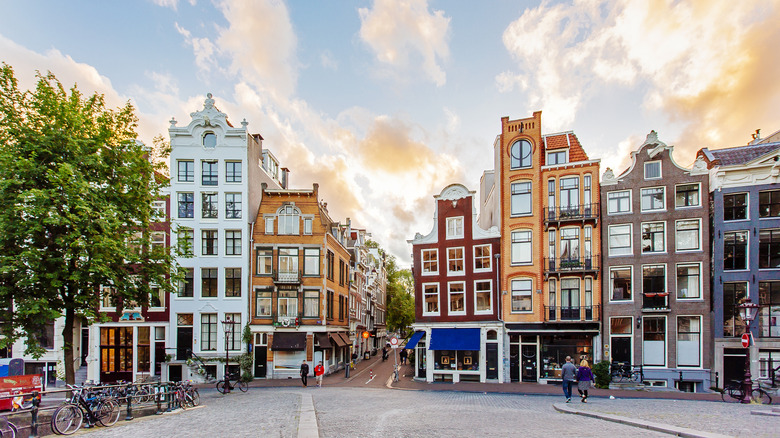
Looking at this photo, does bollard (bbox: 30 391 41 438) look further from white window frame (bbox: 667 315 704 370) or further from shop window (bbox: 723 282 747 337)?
shop window (bbox: 723 282 747 337)

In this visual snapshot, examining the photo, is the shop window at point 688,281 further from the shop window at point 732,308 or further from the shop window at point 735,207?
the shop window at point 735,207

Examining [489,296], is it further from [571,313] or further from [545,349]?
[571,313]

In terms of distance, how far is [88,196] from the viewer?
76.6 feet

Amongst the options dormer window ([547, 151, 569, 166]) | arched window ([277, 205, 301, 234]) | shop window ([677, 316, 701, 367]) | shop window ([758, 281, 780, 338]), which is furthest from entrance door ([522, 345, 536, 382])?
arched window ([277, 205, 301, 234])

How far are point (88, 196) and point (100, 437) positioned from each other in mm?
12006

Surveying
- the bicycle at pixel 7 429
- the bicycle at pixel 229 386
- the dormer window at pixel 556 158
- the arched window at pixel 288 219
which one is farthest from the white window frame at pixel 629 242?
the bicycle at pixel 7 429

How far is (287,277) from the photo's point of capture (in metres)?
40.5

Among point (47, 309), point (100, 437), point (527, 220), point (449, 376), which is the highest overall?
point (527, 220)

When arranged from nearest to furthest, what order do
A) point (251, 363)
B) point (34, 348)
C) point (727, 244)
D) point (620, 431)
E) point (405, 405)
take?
1. point (620, 431)
2. point (405, 405)
3. point (34, 348)
4. point (727, 244)
5. point (251, 363)

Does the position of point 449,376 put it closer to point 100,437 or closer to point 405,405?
point 405,405

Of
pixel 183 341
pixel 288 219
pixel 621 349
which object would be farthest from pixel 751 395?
pixel 183 341

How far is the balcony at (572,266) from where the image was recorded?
115 feet

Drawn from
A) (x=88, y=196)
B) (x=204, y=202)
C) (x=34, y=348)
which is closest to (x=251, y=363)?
(x=204, y=202)

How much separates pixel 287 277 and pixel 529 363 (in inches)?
720
